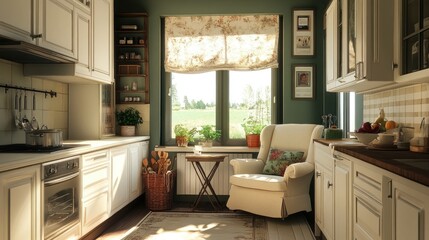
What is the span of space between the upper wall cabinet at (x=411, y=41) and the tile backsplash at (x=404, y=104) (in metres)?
0.28

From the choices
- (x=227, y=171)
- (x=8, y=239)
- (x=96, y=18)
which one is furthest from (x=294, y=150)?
(x=8, y=239)

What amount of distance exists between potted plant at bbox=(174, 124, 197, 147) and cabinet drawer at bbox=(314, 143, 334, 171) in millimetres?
1839

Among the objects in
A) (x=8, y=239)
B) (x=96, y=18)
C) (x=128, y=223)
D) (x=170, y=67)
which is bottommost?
(x=128, y=223)

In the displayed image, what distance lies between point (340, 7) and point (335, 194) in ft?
5.20

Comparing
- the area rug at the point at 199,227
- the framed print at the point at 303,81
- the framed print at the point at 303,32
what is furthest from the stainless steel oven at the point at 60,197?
the framed print at the point at 303,32

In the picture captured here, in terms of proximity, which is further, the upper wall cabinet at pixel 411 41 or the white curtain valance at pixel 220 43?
the white curtain valance at pixel 220 43

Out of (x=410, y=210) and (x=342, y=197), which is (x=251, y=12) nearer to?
(x=342, y=197)

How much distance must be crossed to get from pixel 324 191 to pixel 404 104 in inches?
35.3

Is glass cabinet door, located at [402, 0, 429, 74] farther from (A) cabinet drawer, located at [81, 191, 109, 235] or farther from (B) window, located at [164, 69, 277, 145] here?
(B) window, located at [164, 69, 277, 145]

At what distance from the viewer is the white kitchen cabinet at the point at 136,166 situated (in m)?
4.38

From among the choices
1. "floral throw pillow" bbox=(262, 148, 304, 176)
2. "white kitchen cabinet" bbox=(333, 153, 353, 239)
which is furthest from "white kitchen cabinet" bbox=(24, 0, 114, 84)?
"white kitchen cabinet" bbox=(333, 153, 353, 239)

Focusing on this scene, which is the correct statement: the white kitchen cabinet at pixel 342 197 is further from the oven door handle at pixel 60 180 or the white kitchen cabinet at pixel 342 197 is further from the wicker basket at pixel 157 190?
the wicker basket at pixel 157 190

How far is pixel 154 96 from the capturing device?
5074mm

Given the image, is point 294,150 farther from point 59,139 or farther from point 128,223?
point 59,139
